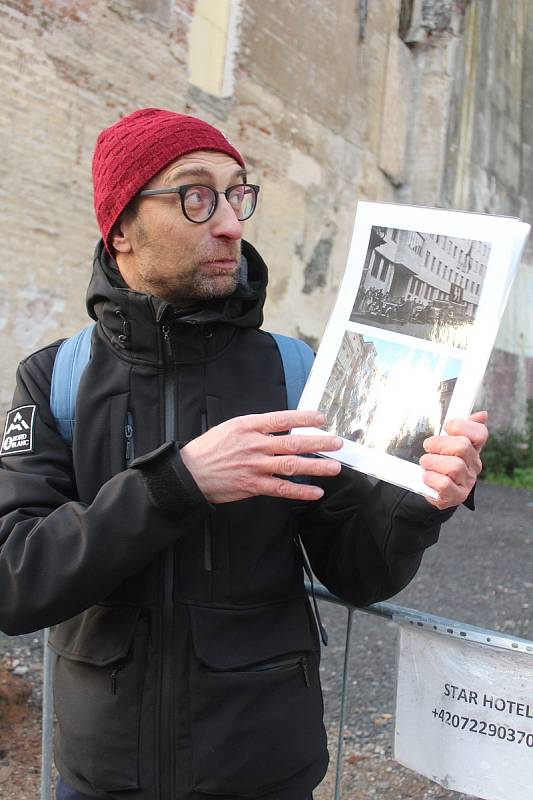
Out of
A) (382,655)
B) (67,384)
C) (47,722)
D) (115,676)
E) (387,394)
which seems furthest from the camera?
(382,655)

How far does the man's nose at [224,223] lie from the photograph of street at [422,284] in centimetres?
37

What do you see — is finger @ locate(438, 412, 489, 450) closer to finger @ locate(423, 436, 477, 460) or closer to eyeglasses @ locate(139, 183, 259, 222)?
finger @ locate(423, 436, 477, 460)

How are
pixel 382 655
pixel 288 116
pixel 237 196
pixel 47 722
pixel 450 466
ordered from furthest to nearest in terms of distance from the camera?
pixel 288 116 < pixel 382 655 < pixel 47 722 < pixel 237 196 < pixel 450 466

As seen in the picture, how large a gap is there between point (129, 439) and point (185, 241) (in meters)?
0.44

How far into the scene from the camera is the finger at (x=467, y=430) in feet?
4.03

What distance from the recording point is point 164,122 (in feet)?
5.46

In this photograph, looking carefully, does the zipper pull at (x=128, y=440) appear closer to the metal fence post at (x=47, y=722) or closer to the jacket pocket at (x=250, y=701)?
the jacket pocket at (x=250, y=701)

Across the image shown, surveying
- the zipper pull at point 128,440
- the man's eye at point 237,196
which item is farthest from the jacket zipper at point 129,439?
the man's eye at point 237,196

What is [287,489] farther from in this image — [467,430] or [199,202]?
[199,202]

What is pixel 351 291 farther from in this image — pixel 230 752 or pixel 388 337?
pixel 230 752

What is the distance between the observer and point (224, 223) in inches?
63.2

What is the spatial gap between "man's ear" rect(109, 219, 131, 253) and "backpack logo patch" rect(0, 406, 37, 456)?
16.7 inches

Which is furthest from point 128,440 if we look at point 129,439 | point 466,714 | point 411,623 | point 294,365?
point 466,714

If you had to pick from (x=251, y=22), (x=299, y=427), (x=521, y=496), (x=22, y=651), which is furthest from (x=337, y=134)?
(x=299, y=427)
